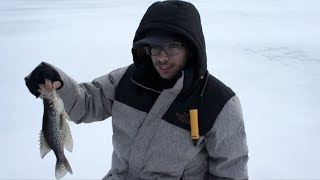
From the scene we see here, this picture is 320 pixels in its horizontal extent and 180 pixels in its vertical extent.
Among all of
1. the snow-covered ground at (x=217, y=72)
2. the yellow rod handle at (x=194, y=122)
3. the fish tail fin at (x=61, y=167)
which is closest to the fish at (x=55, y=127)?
the fish tail fin at (x=61, y=167)

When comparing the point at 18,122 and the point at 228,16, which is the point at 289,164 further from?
the point at 228,16

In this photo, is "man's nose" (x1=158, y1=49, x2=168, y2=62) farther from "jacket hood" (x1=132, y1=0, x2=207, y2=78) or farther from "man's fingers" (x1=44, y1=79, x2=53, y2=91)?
"man's fingers" (x1=44, y1=79, x2=53, y2=91)

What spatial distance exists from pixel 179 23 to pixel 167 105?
50 cm

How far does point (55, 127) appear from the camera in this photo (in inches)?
76.0

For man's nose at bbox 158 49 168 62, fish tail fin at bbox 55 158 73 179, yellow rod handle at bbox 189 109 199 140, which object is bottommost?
fish tail fin at bbox 55 158 73 179

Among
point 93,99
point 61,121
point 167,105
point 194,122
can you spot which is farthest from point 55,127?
point 194,122

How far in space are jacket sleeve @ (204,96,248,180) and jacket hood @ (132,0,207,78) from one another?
28 centimetres

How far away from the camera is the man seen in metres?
2.11

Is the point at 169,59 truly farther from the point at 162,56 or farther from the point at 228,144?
the point at 228,144

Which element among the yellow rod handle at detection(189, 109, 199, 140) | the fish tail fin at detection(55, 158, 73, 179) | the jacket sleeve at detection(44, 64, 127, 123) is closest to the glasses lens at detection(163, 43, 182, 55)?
the yellow rod handle at detection(189, 109, 199, 140)

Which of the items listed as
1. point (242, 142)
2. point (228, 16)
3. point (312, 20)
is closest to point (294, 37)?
point (312, 20)

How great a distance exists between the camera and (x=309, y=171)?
3557 mm

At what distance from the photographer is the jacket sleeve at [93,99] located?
2.26 m

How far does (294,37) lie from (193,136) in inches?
305
